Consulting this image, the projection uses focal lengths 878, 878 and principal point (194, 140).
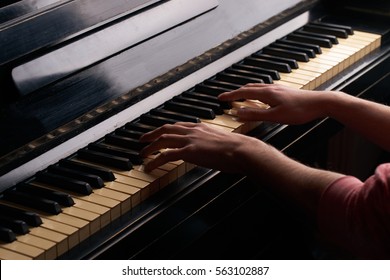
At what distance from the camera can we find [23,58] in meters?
1.97

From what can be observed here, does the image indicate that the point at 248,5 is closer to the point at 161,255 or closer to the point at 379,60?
the point at 379,60

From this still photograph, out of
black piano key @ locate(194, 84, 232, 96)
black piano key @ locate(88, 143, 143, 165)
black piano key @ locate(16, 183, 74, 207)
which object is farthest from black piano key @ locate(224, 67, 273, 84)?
black piano key @ locate(16, 183, 74, 207)

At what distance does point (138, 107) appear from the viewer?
2.27m

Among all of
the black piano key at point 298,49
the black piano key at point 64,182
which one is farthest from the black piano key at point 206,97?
the black piano key at point 64,182

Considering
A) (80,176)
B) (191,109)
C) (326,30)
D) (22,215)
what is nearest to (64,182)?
(80,176)

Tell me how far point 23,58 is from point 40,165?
Result: 244 millimetres

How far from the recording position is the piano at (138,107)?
6.00 ft

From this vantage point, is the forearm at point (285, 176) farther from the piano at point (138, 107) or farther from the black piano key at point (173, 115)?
the black piano key at point (173, 115)

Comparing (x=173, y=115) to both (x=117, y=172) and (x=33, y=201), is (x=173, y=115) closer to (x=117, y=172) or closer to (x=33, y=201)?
(x=117, y=172)

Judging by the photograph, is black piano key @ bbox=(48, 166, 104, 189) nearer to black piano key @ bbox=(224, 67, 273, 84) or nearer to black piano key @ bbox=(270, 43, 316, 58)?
black piano key @ bbox=(224, 67, 273, 84)

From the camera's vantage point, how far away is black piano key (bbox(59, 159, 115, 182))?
1938 mm

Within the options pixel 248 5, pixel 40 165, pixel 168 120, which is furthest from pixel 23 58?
pixel 248 5

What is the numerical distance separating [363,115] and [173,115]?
0.49 metres

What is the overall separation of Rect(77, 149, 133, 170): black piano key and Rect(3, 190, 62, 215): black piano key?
0.22m
